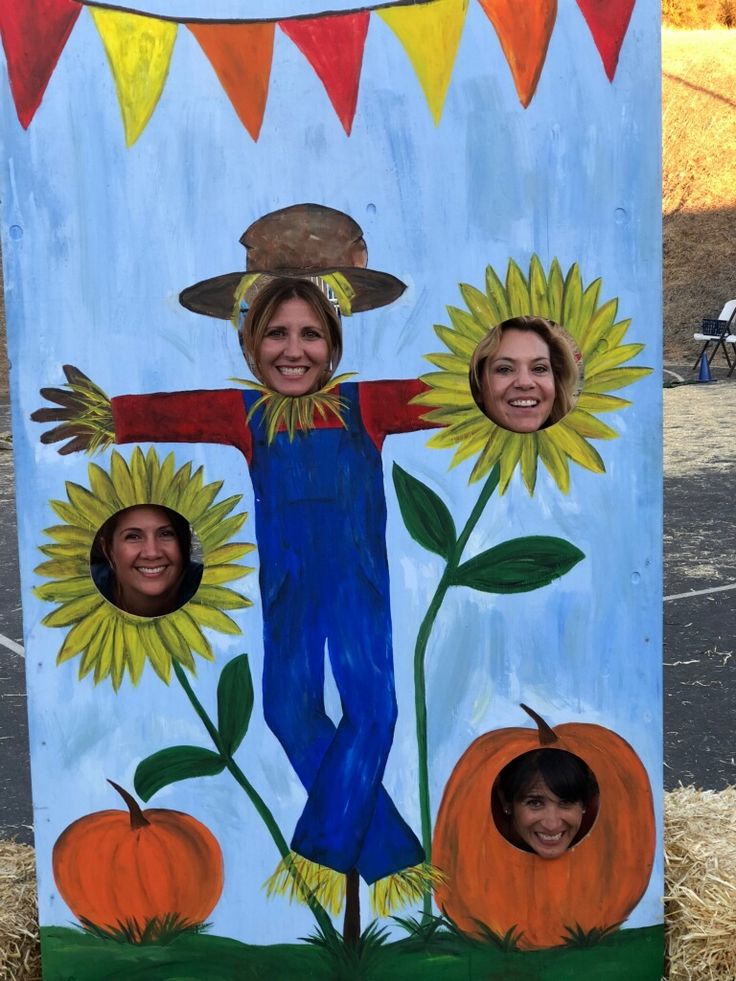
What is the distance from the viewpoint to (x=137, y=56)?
2.15 meters

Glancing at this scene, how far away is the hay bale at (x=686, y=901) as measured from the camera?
2.44 metres

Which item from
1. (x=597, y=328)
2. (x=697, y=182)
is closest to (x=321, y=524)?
(x=597, y=328)

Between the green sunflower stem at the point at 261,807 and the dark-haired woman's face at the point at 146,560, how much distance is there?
0.43 feet

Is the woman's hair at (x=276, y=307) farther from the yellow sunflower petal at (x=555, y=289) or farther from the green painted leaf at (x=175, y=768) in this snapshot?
the green painted leaf at (x=175, y=768)

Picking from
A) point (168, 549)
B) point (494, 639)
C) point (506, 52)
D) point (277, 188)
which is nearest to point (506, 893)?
point (494, 639)

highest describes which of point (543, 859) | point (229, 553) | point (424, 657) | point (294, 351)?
point (294, 351)

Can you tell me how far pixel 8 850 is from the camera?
2896mm

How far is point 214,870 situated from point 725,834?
4.04 ft

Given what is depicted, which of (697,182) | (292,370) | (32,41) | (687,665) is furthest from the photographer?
(697,182)

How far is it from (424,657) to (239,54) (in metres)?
1.17

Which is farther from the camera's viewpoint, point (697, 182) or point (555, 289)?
point (697, 182)

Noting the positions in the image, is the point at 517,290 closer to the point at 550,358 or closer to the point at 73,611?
the point at 550,358

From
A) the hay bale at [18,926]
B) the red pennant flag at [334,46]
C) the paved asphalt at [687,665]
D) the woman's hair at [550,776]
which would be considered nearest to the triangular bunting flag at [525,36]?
the red pennant flag at [334,46]

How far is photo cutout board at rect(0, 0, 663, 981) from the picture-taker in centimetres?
216
